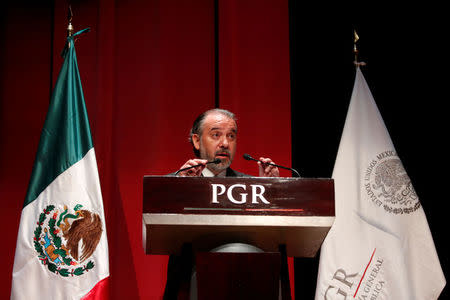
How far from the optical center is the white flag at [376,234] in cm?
283

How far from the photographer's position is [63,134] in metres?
2.88

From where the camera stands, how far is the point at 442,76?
3160 mm

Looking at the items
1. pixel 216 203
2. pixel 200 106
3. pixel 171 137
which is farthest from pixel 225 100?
pixel 216 203

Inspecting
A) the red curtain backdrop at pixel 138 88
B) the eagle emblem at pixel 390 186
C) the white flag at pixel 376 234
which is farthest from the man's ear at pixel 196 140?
the eagle emblem at pixel 390 186

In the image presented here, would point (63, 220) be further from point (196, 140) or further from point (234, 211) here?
point (234, 211)

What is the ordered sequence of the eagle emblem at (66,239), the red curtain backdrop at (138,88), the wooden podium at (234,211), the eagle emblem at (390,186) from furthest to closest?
1. the red curtain backdrop at (138,88)
2. the eagle emblem at (390,186)
3. the eagle emblem at (66,239)
4. the wooden podium at (234,211)

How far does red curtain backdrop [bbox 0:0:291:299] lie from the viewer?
3.27 meters

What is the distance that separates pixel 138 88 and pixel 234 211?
193 centimetres

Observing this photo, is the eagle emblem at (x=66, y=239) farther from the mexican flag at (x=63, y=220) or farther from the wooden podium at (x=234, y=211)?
the wooden podium at (x=234, y=211)

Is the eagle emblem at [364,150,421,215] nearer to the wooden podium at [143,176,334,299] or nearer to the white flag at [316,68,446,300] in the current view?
the white flag at [316,68,446,300]

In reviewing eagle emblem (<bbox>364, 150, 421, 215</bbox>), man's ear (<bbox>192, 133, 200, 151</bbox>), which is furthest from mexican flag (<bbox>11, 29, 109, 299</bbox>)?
eagle emblem (<bbox>364, 150, 421, 215</bbox>)

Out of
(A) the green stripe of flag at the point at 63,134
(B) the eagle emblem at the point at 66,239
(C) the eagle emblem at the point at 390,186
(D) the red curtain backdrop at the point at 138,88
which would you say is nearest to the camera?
(B) the eagle emblem at the point at 66,239

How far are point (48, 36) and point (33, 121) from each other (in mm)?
585

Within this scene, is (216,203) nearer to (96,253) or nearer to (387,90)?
(96,253)
